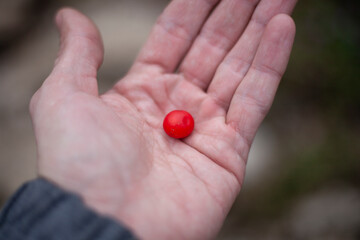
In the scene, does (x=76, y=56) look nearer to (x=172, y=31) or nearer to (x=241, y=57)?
(x=172, y=31)

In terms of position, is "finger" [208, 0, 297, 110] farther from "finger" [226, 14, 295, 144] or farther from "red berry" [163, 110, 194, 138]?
"red berry" [163, 110, 194, 138]

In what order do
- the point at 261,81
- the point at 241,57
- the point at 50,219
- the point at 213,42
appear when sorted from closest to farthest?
1. the point at 50,219
2. the point at 261,81
3. the point at 241,57
4. the point at 213,42

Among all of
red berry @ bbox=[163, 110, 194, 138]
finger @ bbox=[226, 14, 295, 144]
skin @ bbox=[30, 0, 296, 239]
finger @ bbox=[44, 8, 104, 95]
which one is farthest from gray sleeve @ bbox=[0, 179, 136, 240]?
finger @ bbox=[226, 14, 295, 144]

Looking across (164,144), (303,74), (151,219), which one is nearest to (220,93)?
(164,144)

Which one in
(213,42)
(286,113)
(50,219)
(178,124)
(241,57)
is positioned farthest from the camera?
(286,113)

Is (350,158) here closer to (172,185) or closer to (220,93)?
(220,93)

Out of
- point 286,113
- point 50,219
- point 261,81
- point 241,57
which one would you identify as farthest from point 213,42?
point 50,219

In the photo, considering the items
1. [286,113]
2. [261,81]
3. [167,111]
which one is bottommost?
[286,113]
